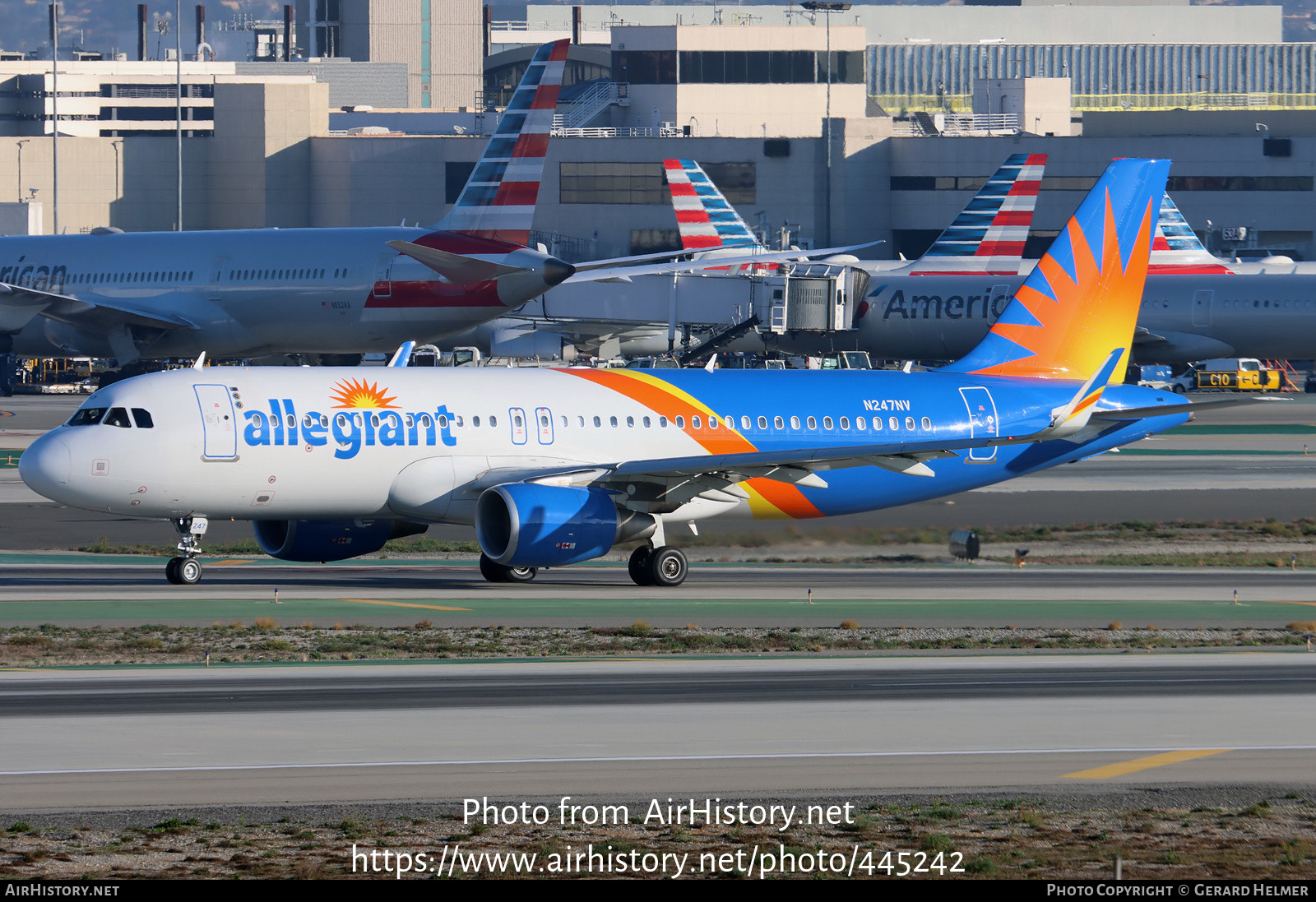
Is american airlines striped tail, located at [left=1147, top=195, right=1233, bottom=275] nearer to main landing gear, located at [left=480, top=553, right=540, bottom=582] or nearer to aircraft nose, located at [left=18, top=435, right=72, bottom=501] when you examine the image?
main landing gear, located at [left=480, top=553, right=540, bottom=582]

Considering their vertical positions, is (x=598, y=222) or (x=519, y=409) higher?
(x=598, y=222)

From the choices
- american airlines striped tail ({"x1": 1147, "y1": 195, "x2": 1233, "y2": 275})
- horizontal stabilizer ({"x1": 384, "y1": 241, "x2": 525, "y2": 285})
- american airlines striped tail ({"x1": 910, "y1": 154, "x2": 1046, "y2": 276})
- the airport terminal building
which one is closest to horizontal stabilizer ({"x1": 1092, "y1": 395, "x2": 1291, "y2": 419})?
horizontal stabilizer ({"x1": 384, "y1": 241, "x2": 525, "y2": 285})

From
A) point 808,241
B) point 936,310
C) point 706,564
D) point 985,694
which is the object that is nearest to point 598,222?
point 808,241

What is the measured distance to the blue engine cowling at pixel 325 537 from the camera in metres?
33.5

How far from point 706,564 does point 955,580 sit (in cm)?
573

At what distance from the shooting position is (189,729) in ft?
64.4

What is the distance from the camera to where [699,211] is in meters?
106

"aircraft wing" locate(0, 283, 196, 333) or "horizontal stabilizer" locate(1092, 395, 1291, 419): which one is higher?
"aircraft wing" locate(0, 283, 196, 333)

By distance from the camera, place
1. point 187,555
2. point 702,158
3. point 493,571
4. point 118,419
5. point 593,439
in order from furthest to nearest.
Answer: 1. point 702,158
2. point 493,571
3. point 593,439
4. point 187,555
5. point 118,419

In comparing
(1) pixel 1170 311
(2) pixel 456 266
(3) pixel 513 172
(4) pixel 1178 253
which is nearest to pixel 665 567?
(2) pixel 456 266

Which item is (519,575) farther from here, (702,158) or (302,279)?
(702,158)

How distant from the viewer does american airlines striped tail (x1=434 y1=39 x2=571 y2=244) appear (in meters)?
67.5

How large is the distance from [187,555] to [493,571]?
5.56m
